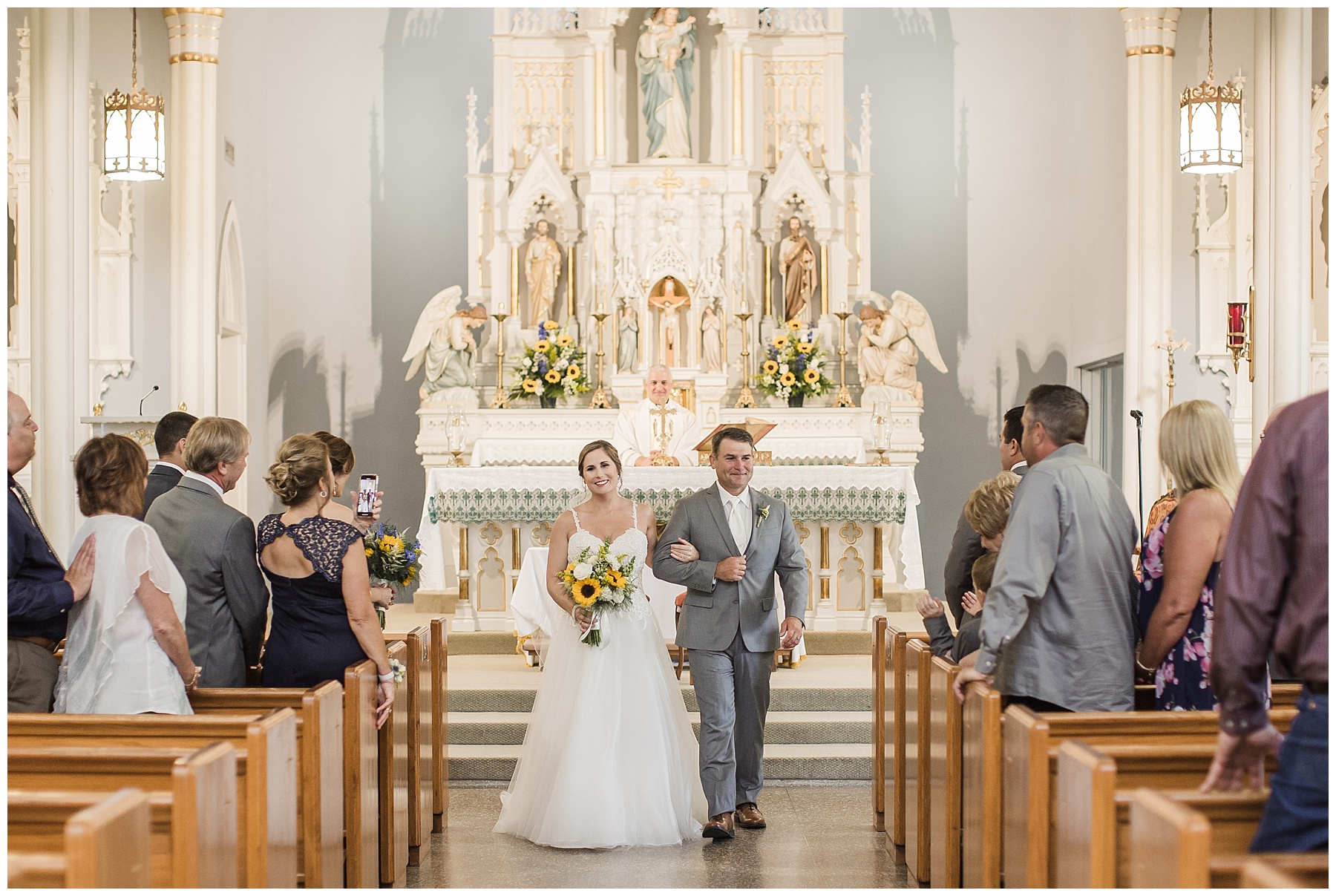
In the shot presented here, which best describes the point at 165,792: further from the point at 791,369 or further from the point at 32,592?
the point at 791,369

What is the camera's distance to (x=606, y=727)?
5.08 metres

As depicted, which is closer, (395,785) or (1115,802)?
(1115,802)

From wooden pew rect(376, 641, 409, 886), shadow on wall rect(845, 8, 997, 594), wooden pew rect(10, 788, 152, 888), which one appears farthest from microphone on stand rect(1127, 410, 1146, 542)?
wooden pew rect(10, 788, 152, 888)

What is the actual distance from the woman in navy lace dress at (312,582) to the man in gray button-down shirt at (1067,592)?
187 centimetres

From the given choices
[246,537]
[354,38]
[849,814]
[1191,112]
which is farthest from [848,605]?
[354,38]

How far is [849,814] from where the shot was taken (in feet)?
18.7

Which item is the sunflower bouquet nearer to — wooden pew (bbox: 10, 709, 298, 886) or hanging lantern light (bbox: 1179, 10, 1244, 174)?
wooden pew (bbox: 10, 709, 298, 886)

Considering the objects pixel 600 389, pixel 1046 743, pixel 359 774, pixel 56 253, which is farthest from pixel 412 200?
pixel 1046 743

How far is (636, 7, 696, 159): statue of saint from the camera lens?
10992 millimetres

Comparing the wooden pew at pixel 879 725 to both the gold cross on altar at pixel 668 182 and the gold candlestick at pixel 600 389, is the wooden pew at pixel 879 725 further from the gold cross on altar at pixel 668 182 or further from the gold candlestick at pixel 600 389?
the gold cross on altar at pixel 668 182

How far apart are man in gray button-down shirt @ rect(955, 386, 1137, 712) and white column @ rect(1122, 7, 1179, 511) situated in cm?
638

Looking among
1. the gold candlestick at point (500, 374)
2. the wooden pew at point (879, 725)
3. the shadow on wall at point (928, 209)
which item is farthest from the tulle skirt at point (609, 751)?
the shadow on wall at point (928, 209)

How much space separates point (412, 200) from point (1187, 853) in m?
11.1

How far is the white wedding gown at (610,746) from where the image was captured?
502 centimetres
